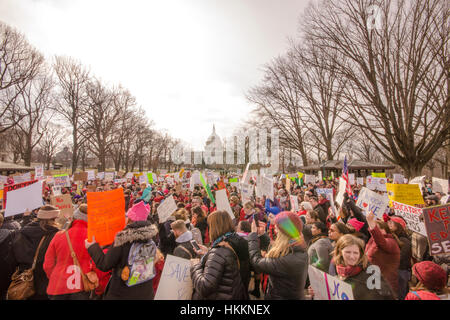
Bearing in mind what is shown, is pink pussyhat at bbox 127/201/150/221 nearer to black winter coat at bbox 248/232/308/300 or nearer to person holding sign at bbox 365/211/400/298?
black winter coat at bbox 248/232/308/300

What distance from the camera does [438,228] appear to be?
10.7ft

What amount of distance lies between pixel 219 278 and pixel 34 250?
2.53 metres

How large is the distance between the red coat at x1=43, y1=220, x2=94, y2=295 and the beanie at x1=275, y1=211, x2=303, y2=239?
2284mm

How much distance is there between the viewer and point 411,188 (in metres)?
5.90

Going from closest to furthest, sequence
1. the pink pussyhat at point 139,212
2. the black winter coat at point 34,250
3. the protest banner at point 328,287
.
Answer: the protest banner at point 328,287 → the pink pussyhat at point 139,212 → the black winter coat at point 34,250

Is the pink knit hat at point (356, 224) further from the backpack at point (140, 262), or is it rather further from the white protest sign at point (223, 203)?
the backpack at point (140, 262)

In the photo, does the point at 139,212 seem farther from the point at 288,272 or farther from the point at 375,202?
the point at 375,202

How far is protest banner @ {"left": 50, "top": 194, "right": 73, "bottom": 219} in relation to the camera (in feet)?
19.6

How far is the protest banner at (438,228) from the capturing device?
3.24 metres

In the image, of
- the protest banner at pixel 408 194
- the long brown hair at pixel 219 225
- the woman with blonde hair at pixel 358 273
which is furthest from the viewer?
the protest banner at pixel 408 194

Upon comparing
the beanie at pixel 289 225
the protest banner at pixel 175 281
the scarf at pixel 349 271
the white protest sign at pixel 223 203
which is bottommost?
the protest banner at pixel 175 281

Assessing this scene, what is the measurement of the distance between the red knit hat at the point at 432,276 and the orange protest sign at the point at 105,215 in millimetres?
3219

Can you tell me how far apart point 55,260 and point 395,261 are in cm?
425

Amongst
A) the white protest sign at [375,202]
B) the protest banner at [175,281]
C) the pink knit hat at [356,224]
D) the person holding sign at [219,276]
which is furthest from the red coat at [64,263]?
the white protest sign at [375,202]
